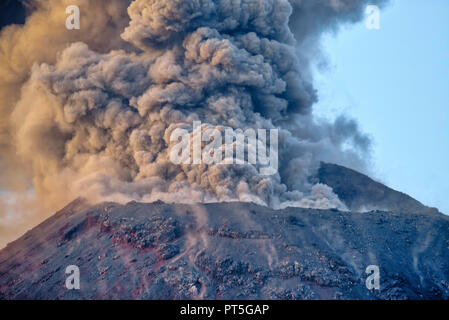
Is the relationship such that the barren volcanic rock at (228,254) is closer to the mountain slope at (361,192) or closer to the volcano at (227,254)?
the volcano at (227,254)

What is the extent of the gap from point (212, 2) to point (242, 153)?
43.2 ft

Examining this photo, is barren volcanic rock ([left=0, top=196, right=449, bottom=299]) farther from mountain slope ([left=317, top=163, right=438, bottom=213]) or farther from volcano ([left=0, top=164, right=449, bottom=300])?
mountain slope ([left=317, top=163, right=438, bottom=213])

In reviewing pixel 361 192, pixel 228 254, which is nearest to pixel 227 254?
pixel 228 254

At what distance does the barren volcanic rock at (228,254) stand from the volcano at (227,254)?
0.19 ft

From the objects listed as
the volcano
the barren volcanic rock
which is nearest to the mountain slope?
the volcano

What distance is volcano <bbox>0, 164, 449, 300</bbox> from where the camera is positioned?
92.1 ft

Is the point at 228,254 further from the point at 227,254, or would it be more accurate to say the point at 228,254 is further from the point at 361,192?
the point at 361,192

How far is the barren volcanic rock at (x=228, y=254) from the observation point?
28.1 metres

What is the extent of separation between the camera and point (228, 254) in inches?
1164

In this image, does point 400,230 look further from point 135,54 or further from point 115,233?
point 135,54

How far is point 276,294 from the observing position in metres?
27.1

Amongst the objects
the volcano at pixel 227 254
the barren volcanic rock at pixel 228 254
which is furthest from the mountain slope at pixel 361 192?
the barren volcanic rock at pixel 228 254

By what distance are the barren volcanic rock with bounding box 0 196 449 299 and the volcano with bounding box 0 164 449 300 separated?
0.19 feet

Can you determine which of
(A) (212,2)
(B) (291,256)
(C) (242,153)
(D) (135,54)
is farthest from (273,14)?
(B) (291,256)
